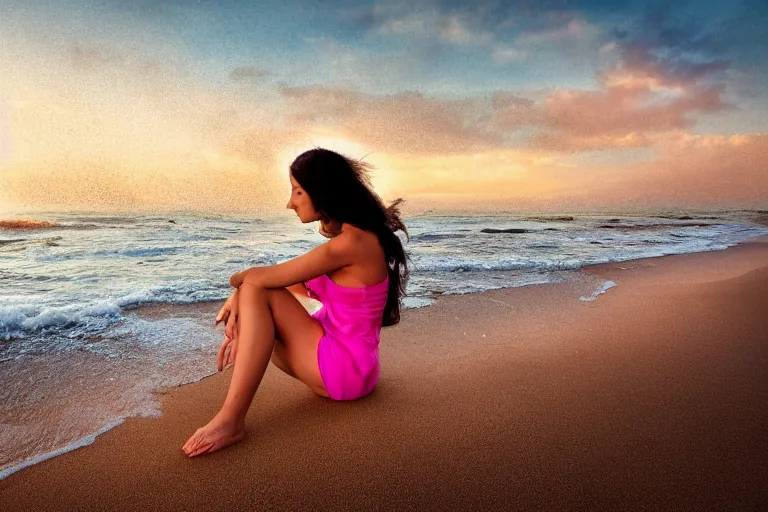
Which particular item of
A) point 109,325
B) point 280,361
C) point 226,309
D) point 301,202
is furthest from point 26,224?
point 301,202

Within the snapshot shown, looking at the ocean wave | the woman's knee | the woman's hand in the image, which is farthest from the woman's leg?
the ocean wave

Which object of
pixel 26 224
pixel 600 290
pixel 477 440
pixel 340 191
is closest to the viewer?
pixel 477 440

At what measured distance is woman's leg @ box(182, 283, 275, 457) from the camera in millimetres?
1935

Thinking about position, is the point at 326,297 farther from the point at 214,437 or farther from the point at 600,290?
the point at 600,290

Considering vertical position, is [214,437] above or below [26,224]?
below

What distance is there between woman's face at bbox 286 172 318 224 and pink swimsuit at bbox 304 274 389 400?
0.33m

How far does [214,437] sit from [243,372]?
29 cm

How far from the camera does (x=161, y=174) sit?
1920 centimetres

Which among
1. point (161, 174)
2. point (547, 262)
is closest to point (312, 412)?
point (547, 262)

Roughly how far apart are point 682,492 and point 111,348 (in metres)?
3.59

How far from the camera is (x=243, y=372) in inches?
79.2

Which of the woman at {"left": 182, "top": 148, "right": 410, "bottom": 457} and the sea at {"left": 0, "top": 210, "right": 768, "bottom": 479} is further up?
the woman at {"left": 182, "top": 148, "right": 410, "bottom": 457}

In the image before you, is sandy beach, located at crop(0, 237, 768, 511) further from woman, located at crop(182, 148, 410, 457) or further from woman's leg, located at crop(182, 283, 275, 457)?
woman, located at crop(182, 148, 410, 457)

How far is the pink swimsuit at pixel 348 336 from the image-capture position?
7.45 ft
